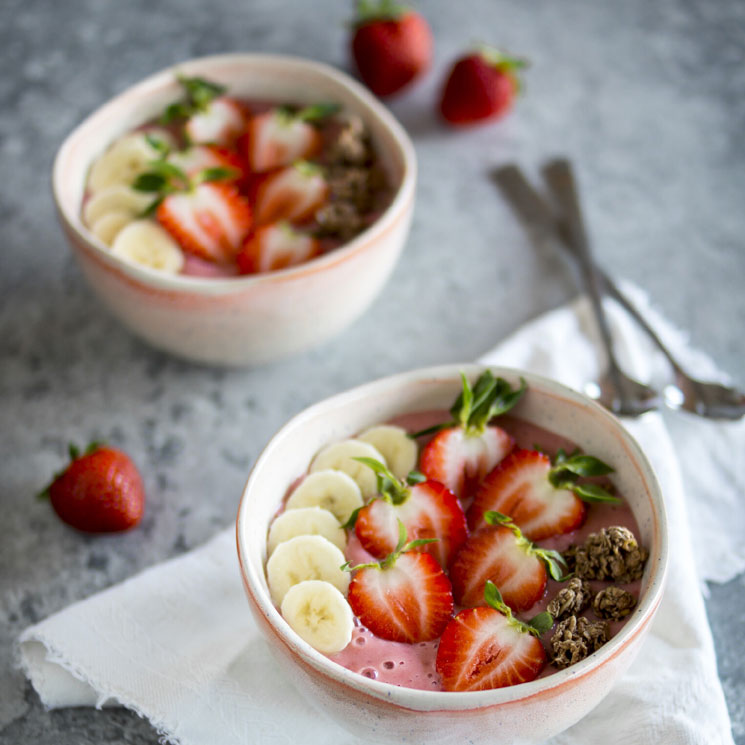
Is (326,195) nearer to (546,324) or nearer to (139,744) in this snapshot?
(546,324)

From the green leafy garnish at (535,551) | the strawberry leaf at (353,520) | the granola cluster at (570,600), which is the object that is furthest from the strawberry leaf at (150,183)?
the granola cluster at (570,600)

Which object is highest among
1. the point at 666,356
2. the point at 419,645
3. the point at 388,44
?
the point at 388,44

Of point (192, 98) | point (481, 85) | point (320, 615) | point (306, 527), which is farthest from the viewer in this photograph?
point (481, 85)

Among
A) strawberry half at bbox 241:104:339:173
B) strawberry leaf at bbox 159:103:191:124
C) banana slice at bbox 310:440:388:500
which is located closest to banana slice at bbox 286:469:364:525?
banana slice at bbox 310:440:388:500

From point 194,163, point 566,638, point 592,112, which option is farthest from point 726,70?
point 566,638

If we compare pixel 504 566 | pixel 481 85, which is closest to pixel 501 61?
pixel 481 85

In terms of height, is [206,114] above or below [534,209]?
above

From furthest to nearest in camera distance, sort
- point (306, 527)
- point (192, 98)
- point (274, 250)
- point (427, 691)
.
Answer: point (192, 98)
point (274, 250)
point (306, 527)
point (427, 691)

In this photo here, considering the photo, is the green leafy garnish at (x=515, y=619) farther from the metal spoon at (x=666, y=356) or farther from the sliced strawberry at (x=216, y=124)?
the sliced strawberry at (x=216, y=124)

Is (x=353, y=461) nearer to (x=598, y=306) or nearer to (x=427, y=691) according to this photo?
(x=427, y=691)
